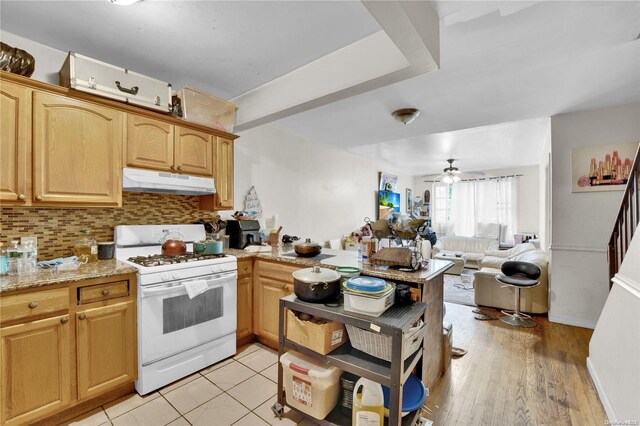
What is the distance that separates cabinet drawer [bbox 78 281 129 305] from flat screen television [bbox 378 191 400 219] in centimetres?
528

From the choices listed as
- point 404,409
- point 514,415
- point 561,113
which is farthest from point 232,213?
point 561,113

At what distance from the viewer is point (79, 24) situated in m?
1.81

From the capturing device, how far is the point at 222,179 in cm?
282

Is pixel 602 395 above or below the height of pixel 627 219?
below

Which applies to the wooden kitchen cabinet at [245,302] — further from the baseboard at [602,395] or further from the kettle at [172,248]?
the baseboard at [602,395]

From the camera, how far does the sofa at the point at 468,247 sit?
630 centimetres

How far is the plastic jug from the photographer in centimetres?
142

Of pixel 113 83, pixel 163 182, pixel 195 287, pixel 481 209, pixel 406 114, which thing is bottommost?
pixel 195 287

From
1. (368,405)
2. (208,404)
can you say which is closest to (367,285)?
(368,405)

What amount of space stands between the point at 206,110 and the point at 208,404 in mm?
2431

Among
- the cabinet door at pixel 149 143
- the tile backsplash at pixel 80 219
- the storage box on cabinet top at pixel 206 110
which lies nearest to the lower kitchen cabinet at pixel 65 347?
the tile backsplash at pixel 80 219

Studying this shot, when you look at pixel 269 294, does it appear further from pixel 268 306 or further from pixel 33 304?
pixel 33 304

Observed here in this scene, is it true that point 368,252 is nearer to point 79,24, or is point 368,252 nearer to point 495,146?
point 79,24

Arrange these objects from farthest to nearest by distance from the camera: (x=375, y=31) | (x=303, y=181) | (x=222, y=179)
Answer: (x=303, y=181) → (x=222, y=179) → (x=375, y=31)
